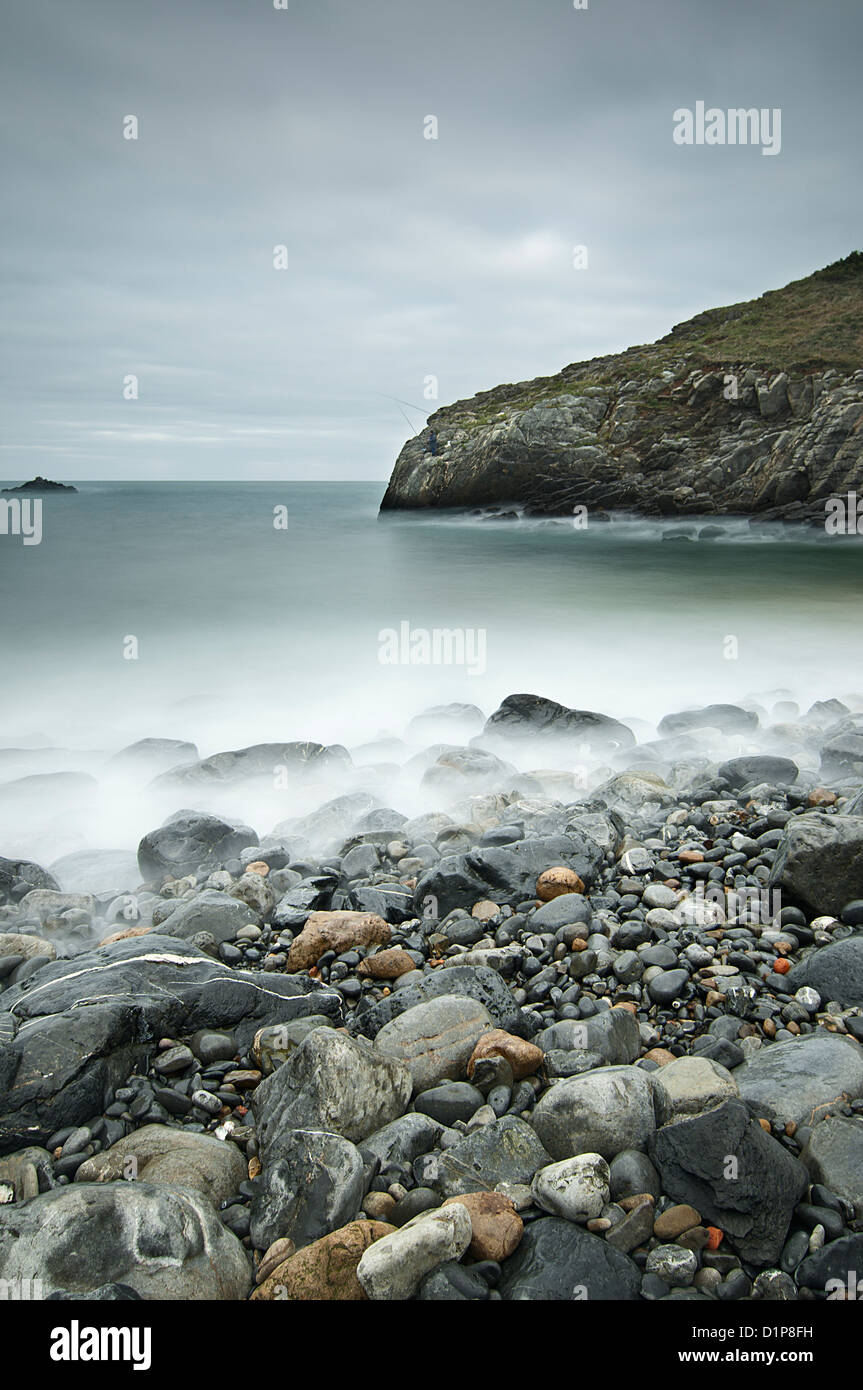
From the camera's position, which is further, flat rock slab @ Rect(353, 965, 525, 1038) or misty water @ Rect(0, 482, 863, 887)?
misty water @ Rect(0, 482, 863, 887)

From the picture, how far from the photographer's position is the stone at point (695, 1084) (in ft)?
9.68

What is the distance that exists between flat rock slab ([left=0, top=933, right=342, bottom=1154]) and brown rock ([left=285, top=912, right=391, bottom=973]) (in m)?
0.33

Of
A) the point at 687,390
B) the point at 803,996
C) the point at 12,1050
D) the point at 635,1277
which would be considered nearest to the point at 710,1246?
the point at 635,1277

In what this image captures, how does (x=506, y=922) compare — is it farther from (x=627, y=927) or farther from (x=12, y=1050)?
(x=12, y=1050)

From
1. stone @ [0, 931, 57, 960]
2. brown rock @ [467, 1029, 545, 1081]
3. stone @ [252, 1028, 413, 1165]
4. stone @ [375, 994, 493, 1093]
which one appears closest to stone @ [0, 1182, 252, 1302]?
stone @ [252, 1028, 413, 1165]

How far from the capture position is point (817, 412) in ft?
119

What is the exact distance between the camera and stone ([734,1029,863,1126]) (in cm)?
293

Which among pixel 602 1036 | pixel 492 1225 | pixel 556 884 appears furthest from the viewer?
pixel 556 884

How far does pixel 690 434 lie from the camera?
3912cm

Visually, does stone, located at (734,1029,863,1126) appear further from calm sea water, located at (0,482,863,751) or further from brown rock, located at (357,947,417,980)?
calm sea water, located at (0,482,863,751)

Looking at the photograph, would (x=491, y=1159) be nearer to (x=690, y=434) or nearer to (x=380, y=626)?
(x=380, y=626)

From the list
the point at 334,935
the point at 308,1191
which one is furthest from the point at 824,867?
the point at 308,1191

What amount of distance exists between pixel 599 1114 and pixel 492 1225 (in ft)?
1.90

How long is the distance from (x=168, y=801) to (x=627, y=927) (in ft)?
17.8
